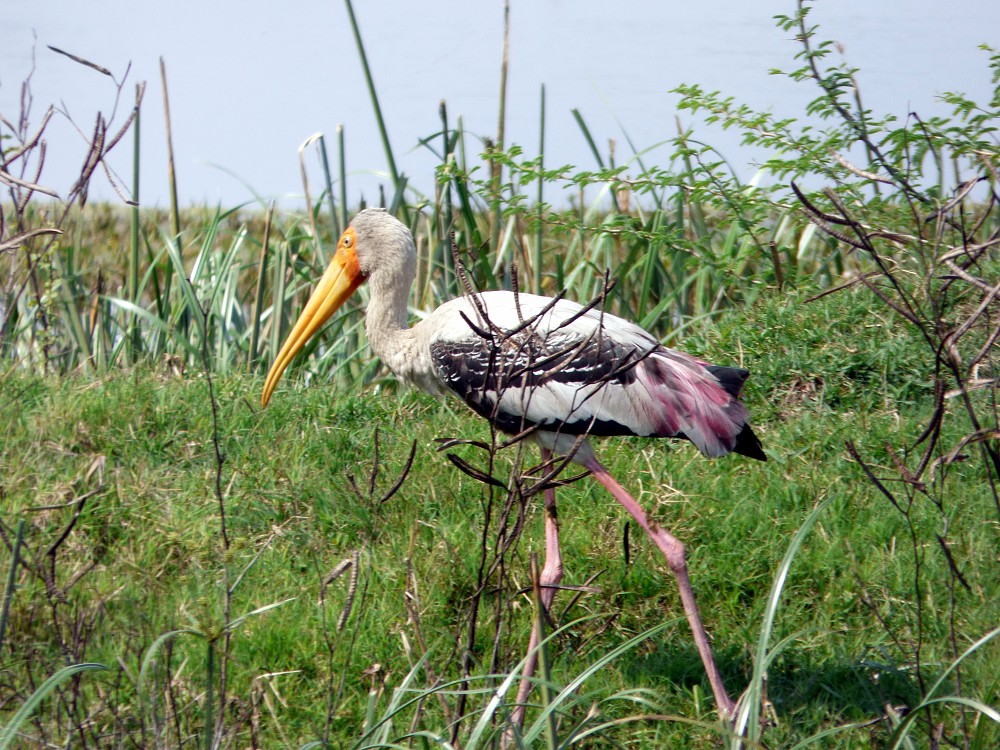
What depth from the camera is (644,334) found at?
11.5 ft

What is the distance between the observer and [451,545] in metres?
3.33

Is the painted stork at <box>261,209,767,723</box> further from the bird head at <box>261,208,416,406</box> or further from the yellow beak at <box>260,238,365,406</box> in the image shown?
the yellow beak at <box>260,238,365,406</box>

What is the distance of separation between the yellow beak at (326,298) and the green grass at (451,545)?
164 mm

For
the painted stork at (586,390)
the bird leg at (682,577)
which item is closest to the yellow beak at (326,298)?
the painted stork at (586,390)

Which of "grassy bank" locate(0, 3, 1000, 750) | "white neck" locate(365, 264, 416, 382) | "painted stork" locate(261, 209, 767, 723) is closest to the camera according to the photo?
"grassy bank" locate(0, 3, 1000, 750)

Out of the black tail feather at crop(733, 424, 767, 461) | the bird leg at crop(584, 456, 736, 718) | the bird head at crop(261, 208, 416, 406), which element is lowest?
the bird leg at crop(584, 456, 736, 718)

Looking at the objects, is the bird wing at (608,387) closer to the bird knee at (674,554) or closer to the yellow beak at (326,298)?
the bird knee at (674,554)

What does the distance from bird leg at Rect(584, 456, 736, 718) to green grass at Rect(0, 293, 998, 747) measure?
6cm

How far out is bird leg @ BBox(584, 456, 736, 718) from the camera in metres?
2.85

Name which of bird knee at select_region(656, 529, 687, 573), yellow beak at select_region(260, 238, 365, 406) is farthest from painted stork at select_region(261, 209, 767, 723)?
yellow beak at select_region(260, 238, 365, 406)

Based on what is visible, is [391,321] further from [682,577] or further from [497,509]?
[682,577]

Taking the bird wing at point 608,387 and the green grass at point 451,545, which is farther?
the bird wing at point 608,387

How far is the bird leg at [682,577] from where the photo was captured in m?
2.85

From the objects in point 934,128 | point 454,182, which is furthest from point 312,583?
point 934,128
